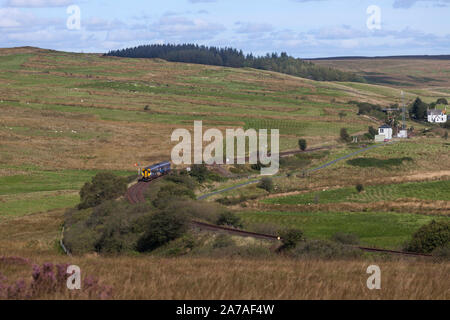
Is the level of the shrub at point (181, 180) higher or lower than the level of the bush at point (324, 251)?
lower

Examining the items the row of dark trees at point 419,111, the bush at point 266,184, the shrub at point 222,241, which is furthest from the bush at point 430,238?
the row of dark trees at point 419,111

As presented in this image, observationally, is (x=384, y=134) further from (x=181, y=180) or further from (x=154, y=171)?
(x=181, y=180)

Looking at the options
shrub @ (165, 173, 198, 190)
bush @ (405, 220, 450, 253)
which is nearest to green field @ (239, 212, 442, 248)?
bush @ (405, 220, 450, 253)

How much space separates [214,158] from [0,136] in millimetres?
46423

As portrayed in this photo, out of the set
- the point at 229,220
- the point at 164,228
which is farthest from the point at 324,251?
the point at 229,220

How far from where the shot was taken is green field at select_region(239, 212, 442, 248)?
4178 cm

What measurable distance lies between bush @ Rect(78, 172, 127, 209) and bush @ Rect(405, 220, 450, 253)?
3366 centimetres

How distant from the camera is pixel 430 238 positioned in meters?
33.1

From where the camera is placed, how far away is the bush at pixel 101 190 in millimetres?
56844

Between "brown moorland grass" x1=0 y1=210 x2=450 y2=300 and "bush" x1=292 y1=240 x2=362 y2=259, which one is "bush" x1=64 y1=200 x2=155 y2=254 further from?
"brown moorland grass" x1=0 y1=210 x2=450 y2=300

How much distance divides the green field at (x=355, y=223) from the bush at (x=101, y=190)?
48.9 ft

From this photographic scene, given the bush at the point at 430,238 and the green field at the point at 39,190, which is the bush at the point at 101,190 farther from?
the bush at the point at 430,238

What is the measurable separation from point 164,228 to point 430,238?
1663 cm

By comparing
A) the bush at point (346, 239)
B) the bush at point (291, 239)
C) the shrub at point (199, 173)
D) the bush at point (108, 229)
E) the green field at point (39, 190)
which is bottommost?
the green field at point (39, 190)
